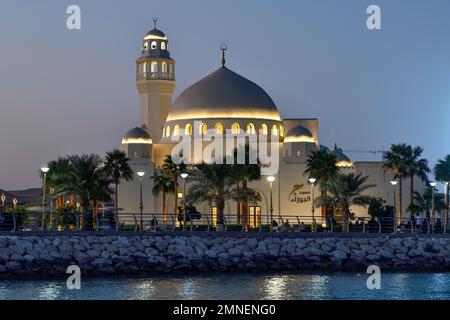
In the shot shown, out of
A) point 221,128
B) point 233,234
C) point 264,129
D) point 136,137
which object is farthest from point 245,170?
point 136,137

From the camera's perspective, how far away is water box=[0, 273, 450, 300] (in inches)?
1399

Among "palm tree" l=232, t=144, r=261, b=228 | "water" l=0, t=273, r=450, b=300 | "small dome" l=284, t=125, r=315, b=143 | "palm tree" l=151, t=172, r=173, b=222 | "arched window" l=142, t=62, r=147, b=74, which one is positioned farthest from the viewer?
"arched window" l=142, t=62, r=147, b=74

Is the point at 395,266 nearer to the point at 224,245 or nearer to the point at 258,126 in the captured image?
the point at 224,245

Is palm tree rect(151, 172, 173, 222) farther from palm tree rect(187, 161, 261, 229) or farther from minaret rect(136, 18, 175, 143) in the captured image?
minaret rect(136, 18, 175, 143)

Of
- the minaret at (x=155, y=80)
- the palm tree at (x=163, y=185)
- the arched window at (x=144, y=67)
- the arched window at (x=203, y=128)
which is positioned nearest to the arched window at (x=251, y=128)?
the arched window at (x=203, y=128)

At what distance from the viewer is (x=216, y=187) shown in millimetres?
56312

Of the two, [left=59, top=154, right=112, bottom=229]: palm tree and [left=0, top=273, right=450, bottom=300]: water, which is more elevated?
[left=59, top=154, right=112, bottom=229]: palm tree

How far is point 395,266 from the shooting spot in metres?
46.6

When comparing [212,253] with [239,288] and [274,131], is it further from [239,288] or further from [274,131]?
[274,131]

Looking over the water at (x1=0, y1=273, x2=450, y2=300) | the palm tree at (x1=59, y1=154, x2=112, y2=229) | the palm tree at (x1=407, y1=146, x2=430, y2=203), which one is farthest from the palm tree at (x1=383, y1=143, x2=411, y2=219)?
the water at (x1=0, y1=273, x2=450, y2=300)

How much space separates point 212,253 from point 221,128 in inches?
1264

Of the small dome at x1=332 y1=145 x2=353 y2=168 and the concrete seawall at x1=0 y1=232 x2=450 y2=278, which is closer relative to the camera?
the concrete seawall at x1=0 y1=232 x2=450 y2=278

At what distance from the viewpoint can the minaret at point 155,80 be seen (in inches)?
3155
